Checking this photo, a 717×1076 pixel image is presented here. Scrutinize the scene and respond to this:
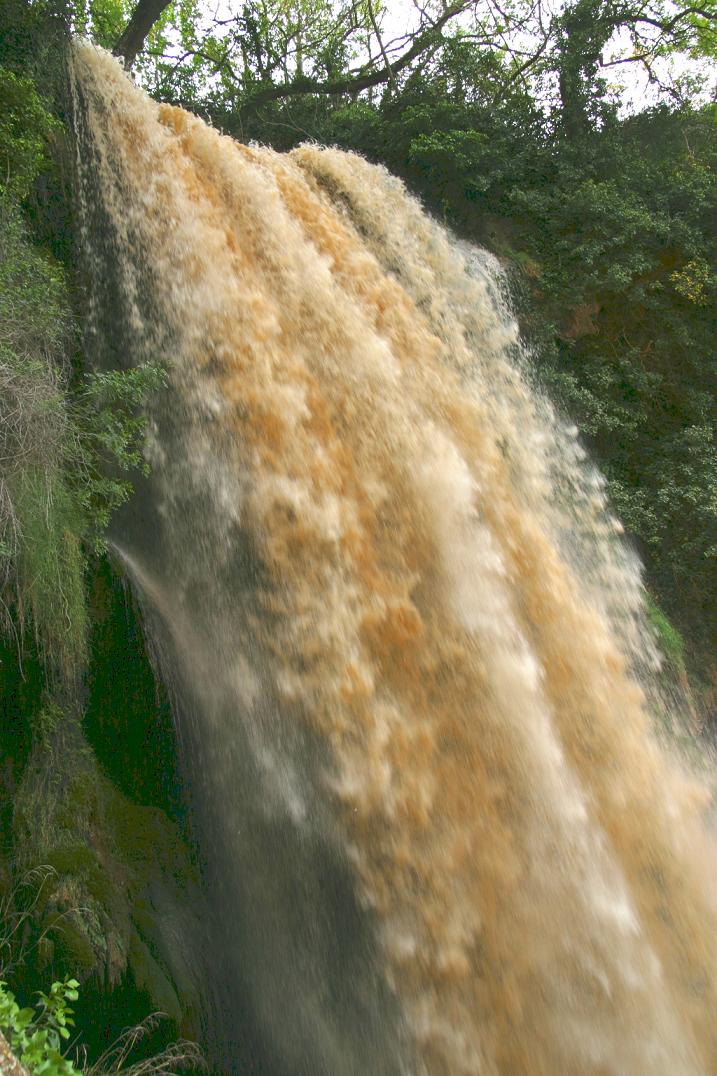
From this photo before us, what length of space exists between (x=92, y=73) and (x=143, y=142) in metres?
0.77

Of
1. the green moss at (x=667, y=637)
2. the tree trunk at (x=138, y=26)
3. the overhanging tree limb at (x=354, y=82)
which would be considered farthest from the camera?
the overhanging tree limb at (x=354, y=82)

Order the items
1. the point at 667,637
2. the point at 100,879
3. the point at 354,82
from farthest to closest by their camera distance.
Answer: the point at 354,82 < the point at 667,637 < the point at 100,879

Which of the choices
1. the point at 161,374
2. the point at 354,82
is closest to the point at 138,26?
the point at 354,82

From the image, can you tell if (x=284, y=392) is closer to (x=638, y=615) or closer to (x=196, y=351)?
(x=196, y=351)

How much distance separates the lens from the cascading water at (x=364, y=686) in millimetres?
4750

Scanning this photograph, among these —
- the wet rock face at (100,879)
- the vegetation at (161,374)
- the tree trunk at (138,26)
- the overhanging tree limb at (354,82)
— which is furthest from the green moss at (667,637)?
the tree trunk at (138,26)

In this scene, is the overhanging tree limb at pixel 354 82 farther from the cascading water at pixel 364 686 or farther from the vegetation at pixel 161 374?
the cascading water at pixel 364 686

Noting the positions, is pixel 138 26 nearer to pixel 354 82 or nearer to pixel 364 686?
pixel 354 82

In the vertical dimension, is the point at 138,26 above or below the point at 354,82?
below


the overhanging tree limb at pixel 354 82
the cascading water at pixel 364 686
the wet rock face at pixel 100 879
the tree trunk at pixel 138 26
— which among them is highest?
the overhanging tree limb at pixel 354 82

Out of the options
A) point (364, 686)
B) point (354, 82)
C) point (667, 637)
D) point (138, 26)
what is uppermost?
point (354, 82)

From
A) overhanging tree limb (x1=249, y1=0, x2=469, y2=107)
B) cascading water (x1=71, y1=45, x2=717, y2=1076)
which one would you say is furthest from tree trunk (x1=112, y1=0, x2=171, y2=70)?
cascading water (x1=71, y1=45, x2=717, y2=1076)

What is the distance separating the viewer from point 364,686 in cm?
A: 527

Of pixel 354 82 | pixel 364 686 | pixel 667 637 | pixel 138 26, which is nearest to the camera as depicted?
pixel 364 686
